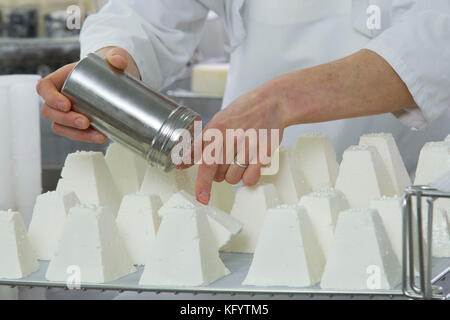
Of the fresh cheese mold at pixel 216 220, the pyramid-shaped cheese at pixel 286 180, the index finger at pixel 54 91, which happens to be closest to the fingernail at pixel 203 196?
the fresh cheese mold at pixel 216 220

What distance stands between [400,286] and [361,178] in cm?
23

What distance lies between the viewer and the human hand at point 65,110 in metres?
0.95

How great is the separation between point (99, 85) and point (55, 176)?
51cm

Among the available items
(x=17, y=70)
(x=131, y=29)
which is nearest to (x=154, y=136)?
(x=131, y=29)

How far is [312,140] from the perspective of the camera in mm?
1065

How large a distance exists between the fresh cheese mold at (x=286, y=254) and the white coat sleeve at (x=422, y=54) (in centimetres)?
30

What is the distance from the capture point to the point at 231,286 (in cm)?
80

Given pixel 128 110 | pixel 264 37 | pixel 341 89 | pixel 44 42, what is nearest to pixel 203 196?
pixel 128 110

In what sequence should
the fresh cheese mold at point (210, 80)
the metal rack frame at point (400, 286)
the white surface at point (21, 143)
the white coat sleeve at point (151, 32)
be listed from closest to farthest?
the metal rack frame at point (400, 286) < the white surface at point (21, 143) < the white coat sleeve at point (151, 32) < the fresh cheese mold at point (210, 80)

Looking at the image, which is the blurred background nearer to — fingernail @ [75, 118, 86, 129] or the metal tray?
fingernail @ [75, 118, 86, 129]

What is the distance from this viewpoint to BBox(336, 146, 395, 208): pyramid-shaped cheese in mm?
983

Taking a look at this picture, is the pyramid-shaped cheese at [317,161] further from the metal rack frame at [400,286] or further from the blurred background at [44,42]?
the blurred background at [44,42]

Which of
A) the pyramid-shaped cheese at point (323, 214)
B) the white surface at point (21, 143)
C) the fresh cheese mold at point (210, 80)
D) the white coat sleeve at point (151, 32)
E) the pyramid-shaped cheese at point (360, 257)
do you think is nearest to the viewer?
the pyramid-shaped cheese at point (360, 257)
